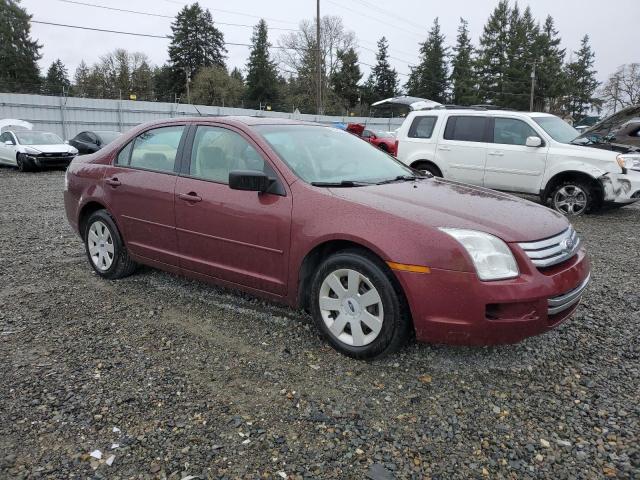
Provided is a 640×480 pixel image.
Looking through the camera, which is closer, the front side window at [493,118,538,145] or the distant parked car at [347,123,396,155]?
the front side window at [493,118,538,145]

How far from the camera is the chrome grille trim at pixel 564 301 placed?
290 cm

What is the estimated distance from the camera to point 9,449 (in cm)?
239

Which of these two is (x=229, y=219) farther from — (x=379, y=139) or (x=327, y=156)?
(x=379, y=139)

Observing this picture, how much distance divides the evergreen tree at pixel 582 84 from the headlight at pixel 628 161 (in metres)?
64.6

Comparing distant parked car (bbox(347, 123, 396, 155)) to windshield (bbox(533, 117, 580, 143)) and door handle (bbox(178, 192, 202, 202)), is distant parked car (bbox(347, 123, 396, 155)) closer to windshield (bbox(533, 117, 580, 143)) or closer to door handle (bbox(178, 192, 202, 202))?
windshield (bbox(533, 117, 580, 143))

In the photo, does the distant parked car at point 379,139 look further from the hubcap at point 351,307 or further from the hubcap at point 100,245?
the hubcap at point 351,307

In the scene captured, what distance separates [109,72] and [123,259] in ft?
213

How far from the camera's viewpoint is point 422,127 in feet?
31.2

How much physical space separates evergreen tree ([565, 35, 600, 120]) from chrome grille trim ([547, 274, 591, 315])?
70.7 m

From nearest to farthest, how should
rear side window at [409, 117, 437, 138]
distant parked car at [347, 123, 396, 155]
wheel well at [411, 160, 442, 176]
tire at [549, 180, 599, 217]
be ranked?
tire at [549, 180, 599, 217], wheel well at [411, 160, 442, 176], rear side window at [409, 117, 437, 138], distant parked car at [347, 123, 396, 155]

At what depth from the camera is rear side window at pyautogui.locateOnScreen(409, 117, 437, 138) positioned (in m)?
9.42

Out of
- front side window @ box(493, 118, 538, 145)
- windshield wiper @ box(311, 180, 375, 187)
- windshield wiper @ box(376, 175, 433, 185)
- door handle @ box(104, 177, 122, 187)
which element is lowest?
door handle @ box(104, 177, 122, 187)

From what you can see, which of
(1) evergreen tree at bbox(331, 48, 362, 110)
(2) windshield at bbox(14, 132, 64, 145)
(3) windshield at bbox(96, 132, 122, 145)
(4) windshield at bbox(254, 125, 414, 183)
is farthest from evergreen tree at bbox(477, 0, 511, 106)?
(4) windshield at bbox(254, 125, 414, 183)

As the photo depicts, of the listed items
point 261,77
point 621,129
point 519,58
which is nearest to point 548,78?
point 519,58
